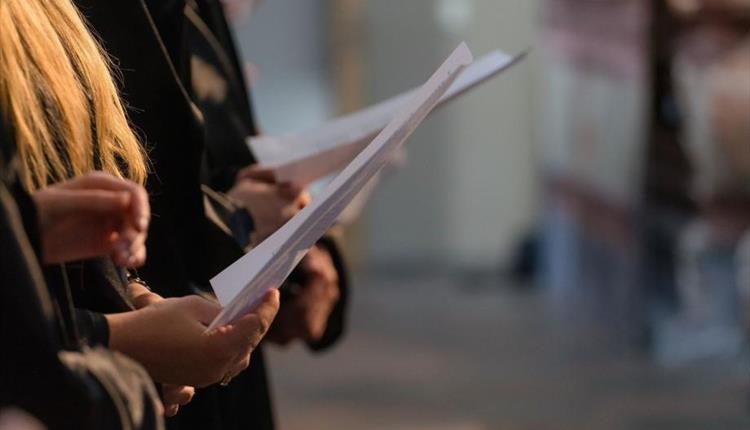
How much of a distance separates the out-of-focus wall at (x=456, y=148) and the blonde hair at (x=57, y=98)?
21.6 ft

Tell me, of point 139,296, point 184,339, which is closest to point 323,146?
point 139,296

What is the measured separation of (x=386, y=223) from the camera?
25.9ft

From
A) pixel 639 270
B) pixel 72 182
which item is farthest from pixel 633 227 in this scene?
pixel 72 182

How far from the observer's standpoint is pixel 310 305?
179 centimetres

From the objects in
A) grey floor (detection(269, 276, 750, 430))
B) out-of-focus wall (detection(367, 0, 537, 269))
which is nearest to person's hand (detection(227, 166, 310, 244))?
grey floor (detection(269, 276, 750, 430))

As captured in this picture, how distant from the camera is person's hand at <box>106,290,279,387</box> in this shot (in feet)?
3.51

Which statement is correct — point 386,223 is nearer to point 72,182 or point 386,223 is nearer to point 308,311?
point 308,311

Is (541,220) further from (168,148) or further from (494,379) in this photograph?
(168,148)

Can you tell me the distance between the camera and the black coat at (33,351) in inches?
36.1

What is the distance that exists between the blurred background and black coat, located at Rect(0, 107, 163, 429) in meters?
3.29

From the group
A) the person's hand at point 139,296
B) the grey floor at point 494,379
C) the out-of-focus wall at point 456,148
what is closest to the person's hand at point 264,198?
the person's hand at point 139,296

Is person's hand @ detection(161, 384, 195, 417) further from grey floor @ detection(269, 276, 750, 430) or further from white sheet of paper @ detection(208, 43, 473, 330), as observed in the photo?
grey floor @ detection(269, 276, 750, 430)

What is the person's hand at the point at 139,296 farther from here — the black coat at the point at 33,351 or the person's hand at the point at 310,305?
the person's hand at the point at 310,305

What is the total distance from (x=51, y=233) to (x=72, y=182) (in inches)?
1.3
